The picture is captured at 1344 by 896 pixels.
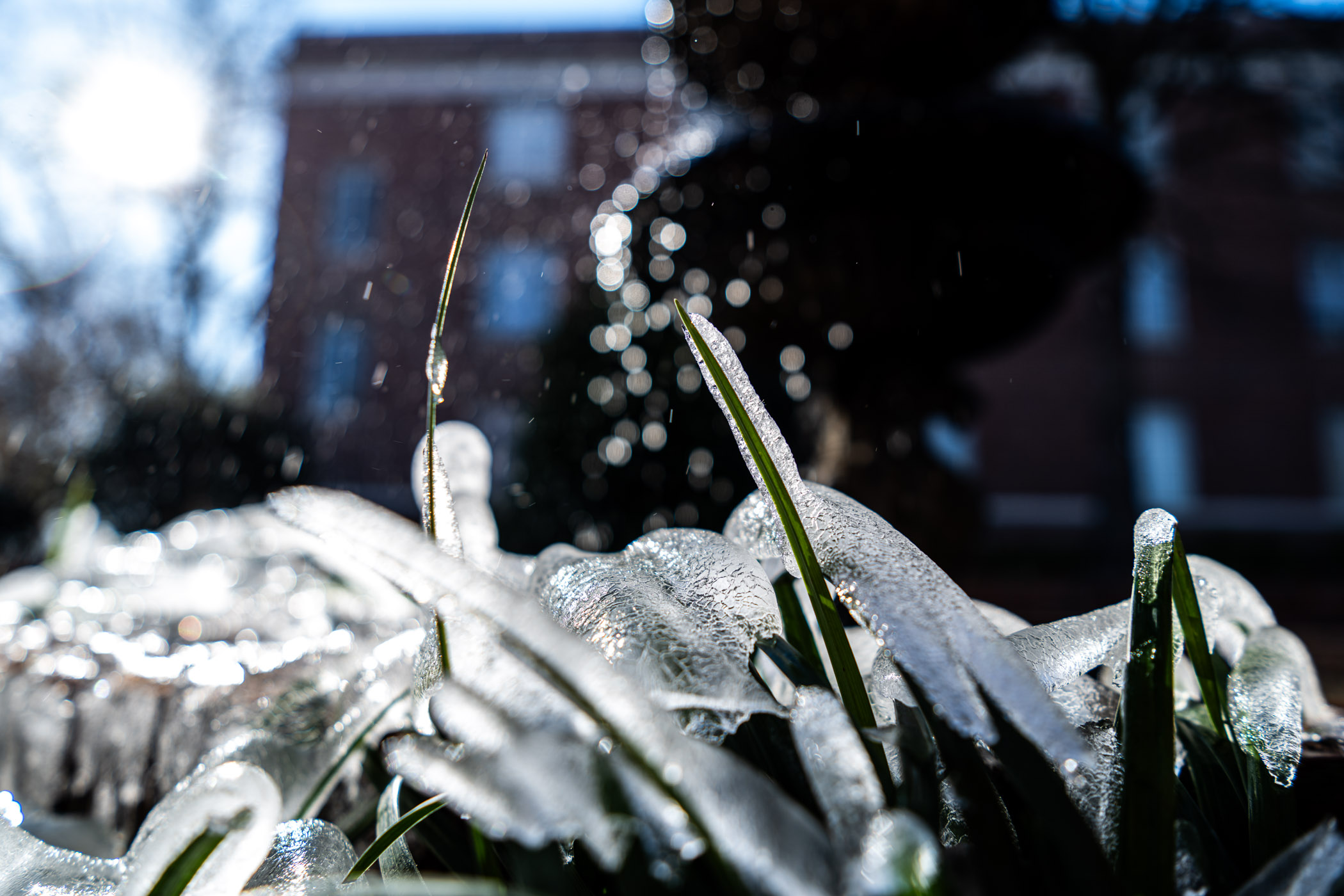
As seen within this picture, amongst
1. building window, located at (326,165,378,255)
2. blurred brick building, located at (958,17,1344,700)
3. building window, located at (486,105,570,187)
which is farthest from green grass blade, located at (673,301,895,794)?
building window, located at (326,165,378,255)

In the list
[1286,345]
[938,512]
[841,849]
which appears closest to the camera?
[841,849]

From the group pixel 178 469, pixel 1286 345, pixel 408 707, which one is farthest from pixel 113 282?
pixel 1286 345

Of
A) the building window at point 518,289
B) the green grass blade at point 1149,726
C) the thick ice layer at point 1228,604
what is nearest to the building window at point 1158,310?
the building window at point 518,289

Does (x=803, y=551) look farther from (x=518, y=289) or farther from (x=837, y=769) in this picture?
(x=518, y=289)

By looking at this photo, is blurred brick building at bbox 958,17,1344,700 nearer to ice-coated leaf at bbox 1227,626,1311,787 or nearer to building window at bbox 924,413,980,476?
building window at bbox 924,413,980,476

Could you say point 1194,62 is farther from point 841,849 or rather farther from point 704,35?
point 841,849

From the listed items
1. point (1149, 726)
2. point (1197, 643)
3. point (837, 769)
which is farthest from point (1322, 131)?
point (837, 769)
